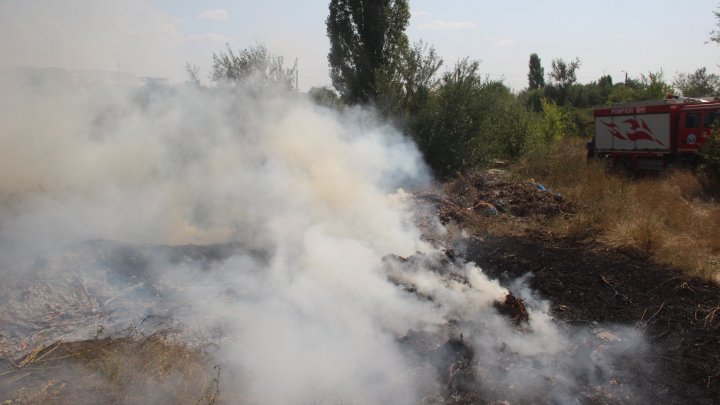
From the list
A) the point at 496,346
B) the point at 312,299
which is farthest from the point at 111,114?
the point at 496,346

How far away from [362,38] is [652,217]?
12508 millimetres

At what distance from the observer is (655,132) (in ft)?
46.5

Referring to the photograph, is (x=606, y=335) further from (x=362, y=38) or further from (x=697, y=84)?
(x=697, y=84)

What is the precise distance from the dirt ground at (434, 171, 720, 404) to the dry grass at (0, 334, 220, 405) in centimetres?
378

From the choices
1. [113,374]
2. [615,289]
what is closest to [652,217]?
[615,289]

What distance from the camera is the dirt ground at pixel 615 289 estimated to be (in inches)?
160

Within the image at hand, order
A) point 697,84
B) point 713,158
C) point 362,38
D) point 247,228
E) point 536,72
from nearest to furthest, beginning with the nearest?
point 247,228 → point 713,158 → point 362,38 → point 697,84 → point 536,72

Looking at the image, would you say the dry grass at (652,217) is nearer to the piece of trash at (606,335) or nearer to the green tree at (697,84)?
the piece of trash at (606,335)

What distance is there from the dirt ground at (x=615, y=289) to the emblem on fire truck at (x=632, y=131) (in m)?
6.53

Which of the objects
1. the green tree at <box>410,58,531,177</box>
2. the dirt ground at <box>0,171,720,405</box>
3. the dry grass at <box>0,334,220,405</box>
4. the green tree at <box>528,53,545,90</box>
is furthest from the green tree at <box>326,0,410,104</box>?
the green tree at <box>528,53,545,90</box>

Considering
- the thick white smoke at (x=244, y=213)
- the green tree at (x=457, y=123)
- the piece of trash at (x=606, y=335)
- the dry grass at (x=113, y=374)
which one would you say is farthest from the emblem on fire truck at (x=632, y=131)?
the dry grass at (x=113, y=374)

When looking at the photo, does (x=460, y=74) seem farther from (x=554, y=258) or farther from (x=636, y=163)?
→ (x=554, y=258)

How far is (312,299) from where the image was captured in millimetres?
4816

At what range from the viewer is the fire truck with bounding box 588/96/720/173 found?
13289mm
